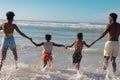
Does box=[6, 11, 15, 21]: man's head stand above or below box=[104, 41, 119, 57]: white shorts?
above

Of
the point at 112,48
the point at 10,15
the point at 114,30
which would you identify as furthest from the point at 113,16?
the point at 10,15

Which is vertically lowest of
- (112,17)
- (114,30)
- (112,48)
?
(112,48)

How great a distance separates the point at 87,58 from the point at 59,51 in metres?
2.10

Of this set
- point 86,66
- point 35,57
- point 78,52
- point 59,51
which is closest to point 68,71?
point 78,52

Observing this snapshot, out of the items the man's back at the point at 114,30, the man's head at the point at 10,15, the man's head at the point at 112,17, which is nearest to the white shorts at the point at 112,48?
the man's back at the point at 114,30

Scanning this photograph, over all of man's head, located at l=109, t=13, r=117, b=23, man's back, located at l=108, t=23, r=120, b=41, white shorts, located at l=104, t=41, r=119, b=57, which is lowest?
white shorts, located at l=104, t=41, r=119, b=57

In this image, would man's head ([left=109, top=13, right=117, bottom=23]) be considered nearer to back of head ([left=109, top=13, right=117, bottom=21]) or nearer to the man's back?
back of head ([left=109, top=13, right=117, bottom=21])

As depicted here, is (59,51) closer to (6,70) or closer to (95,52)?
(95,52)

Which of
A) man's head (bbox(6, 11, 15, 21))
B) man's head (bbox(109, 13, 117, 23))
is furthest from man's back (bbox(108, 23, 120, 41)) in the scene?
man's head (bbox(6, 11, 15, 21))

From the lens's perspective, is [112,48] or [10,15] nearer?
[10,15]

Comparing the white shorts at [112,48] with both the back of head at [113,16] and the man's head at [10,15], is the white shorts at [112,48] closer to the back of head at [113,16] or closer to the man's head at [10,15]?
the back of head at [113,16]

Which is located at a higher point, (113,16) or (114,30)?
(113,16)

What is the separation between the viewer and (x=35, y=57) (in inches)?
466

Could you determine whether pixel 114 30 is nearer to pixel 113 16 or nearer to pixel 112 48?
pixel 113 16
